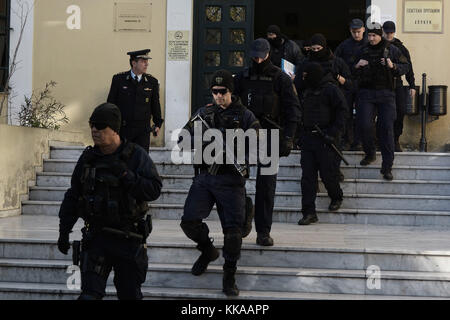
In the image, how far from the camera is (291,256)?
7438mm

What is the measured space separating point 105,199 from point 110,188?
8 centimetres

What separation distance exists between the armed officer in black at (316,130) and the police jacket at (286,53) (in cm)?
162

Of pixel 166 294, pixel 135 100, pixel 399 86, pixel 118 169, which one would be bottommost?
pixel 166 294

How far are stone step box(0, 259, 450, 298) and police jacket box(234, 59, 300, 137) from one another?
1.53 m

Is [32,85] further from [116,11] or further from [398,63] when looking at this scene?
[398,63]

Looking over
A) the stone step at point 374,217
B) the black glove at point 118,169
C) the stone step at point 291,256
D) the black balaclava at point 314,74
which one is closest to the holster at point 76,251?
the black glove at point 118,169

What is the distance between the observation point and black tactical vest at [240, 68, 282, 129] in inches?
309

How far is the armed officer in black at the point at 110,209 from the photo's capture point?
17.7ft

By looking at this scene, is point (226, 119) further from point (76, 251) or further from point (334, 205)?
point (334, 205)

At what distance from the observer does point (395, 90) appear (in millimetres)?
10781

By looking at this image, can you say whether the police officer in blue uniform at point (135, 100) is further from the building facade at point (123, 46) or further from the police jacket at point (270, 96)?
the building facade at point (123, 46)

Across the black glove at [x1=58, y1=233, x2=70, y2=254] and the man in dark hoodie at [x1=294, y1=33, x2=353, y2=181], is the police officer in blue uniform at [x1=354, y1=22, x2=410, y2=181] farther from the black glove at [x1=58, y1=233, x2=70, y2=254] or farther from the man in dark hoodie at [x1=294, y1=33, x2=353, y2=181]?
the black glove at [x1=58, y1=233, x2=70, y2=254]

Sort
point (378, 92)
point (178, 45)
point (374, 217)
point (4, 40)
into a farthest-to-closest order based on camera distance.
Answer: point (4, 40), point (178, 45), point (378, 92), point (374, 217)

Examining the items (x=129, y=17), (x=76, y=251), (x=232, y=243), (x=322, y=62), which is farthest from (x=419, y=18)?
(x=76, y=251)
